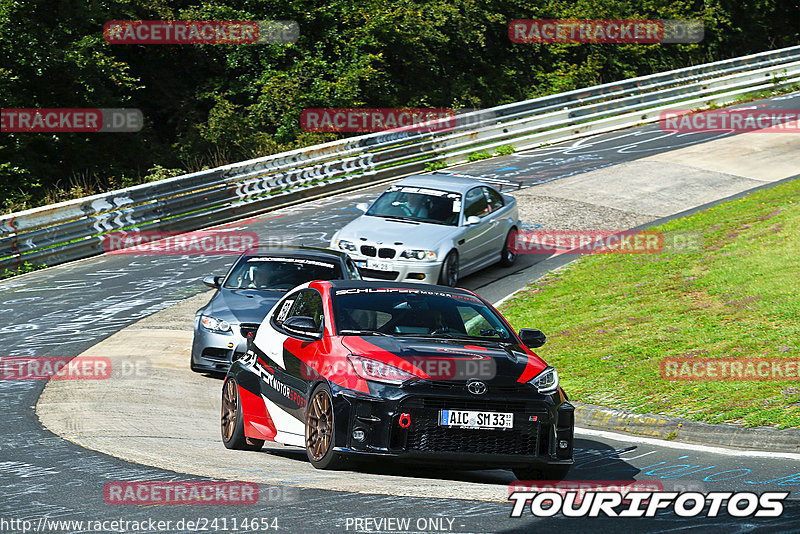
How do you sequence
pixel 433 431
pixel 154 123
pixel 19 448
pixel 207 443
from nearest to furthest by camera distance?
1. pixel 433 431
2. pixel 19 448
3. pixel 207 443
4. pixel 154 123

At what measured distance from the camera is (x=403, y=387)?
24.9ft

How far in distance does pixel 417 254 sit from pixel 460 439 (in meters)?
9.57

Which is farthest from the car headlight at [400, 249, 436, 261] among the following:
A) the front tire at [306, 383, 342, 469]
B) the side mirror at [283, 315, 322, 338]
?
the front tire at [306, 383, 342, 469]

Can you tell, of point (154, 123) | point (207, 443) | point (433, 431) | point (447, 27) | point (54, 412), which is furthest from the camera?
point (447, 27)

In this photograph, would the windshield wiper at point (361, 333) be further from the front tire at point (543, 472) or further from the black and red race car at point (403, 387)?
the front tire at point (543, 472)

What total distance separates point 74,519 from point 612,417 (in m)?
6.23

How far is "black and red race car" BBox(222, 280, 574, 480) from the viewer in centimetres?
755

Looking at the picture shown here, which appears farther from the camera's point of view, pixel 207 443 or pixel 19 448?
pixel 207 443

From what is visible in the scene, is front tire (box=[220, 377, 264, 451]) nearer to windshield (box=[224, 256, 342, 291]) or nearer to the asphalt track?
the asphalt track

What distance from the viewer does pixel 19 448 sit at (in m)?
8.88

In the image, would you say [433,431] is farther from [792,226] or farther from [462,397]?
[792,226]

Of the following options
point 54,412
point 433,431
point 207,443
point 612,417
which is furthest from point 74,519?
point 612,417

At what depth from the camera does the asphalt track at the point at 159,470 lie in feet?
21.0

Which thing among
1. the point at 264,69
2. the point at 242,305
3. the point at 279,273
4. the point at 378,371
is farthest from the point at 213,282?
the point at 264,69
